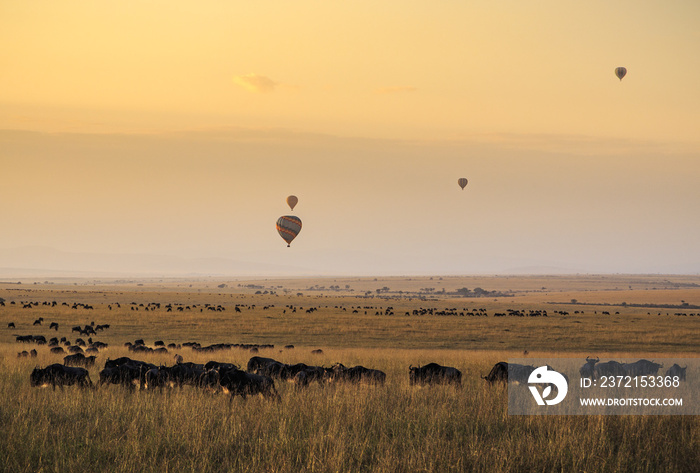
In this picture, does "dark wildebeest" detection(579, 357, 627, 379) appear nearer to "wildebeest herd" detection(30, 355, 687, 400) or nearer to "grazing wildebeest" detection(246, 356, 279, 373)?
"wildebeest herd" detection(30, 355, 687, 400)

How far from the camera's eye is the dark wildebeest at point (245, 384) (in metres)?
13.6

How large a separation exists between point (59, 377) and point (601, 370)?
1634 centimetres

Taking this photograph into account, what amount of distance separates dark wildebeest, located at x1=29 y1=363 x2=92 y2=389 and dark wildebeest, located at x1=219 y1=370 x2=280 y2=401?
11.7ft

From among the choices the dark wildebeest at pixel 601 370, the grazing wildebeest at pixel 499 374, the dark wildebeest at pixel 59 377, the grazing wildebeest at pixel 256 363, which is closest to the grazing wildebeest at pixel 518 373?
the grazing wildebeest at pixel 499 374

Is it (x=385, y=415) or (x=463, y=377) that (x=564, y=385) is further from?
(x=385, y=415)

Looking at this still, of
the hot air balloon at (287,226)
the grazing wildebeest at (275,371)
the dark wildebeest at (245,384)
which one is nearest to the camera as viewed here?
the dark wildebeest at (245,384)

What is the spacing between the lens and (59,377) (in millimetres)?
14953

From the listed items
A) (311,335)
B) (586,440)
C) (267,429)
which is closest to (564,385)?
(586,440)

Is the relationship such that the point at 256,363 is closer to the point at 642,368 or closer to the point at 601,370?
the point at 601,370

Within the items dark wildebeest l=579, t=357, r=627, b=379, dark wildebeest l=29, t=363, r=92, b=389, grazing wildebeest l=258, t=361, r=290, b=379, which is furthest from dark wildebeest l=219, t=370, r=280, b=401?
dark wildebeest l=579, t=357, r=627, b=379

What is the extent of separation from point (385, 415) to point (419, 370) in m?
6.15

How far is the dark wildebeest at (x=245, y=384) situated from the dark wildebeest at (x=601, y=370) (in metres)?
10.9

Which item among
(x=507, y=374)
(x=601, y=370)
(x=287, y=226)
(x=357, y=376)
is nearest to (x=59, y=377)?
(x=357, y=376)

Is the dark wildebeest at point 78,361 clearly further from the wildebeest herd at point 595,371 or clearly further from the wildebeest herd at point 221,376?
the wildebeest herd at point 595,371
